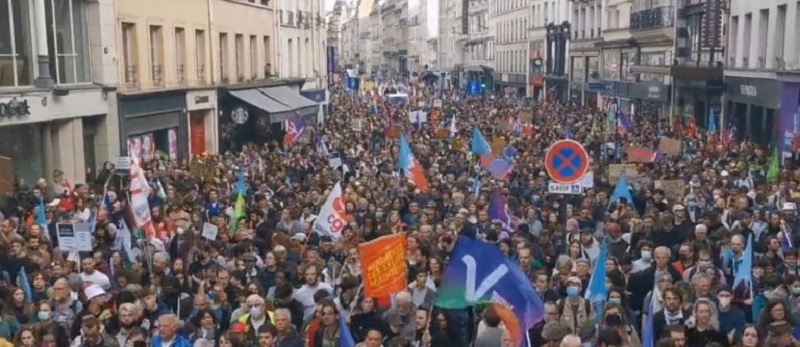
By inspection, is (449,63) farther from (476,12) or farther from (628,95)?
(628,95)

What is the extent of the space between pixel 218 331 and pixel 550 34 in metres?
61.1

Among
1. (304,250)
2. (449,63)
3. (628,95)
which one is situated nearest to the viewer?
(304,250)

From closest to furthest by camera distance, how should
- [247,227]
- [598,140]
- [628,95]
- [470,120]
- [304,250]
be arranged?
[304,250] < [247,227] < [598,140] < [470,120] < [628,95]

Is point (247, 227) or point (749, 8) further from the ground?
point (749, 8)

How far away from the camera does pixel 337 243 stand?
13.2m

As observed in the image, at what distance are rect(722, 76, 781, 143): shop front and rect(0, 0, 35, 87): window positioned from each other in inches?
776

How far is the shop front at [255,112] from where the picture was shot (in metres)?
34.0

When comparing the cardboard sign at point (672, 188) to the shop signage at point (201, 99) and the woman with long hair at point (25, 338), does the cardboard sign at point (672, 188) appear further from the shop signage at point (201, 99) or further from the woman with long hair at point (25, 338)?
the shop signage at point (201, 99)

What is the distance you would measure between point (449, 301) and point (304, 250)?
4221 mm

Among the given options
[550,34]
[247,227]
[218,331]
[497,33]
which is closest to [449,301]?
[218,331]

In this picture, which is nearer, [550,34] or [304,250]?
[304,250]

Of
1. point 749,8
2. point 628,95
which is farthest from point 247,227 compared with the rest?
point 628,95

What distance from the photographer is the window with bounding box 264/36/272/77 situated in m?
39.7

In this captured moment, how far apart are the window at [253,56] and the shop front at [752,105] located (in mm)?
16292
